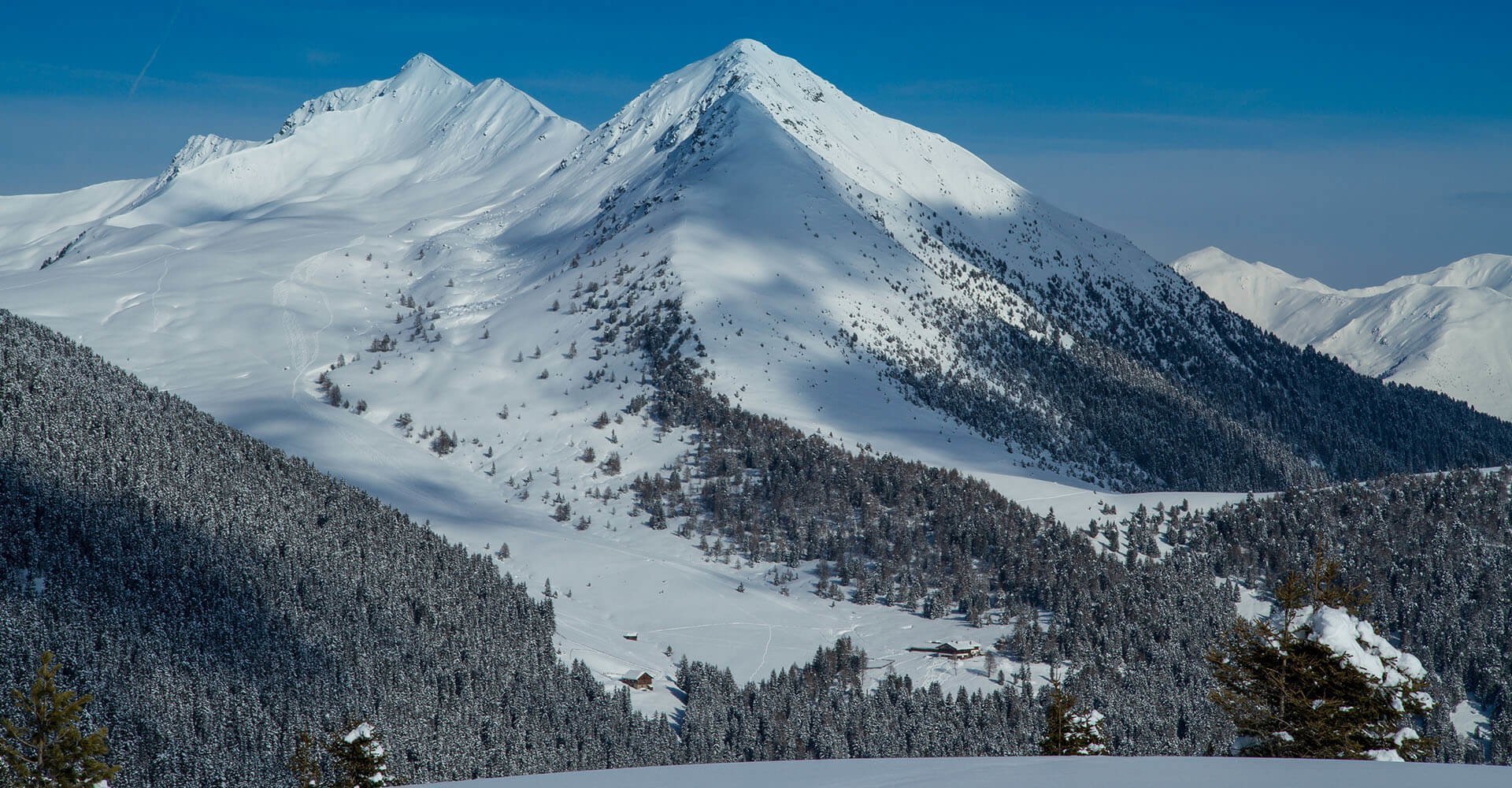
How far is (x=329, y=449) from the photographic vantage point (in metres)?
145

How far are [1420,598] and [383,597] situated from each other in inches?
4220

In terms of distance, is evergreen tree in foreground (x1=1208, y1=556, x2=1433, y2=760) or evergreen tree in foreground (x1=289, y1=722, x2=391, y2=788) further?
evergreen tree in foreground (x1=289, y1=722, x2=391, y2=788)

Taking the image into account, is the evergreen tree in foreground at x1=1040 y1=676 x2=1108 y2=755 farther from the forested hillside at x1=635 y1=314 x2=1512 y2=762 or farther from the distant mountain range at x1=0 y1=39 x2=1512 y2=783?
the forested hillside at x1=635 y1=314 x2=1512 y2=762

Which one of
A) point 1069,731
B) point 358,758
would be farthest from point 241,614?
point 1069,731

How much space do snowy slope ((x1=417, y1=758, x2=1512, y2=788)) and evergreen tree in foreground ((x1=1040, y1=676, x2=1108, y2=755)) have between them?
26054mm

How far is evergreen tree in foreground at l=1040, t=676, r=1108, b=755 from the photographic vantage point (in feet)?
128

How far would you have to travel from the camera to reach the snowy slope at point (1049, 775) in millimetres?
12250

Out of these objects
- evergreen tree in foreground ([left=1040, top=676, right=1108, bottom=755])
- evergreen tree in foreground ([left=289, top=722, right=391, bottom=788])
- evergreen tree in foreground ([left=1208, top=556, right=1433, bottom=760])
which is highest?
evergreen tree in foreground ([left=1208, top=556, right=1433, bottom=760])

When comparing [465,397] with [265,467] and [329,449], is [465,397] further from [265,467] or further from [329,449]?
[265,467]

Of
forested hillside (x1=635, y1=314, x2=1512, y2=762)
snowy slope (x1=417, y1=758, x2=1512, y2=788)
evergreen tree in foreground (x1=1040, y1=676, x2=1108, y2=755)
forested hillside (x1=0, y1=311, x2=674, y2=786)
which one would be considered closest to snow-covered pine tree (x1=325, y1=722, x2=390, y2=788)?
evergreen tree in foreground (x1=1040, y1=676, x2=1108, y2=755)

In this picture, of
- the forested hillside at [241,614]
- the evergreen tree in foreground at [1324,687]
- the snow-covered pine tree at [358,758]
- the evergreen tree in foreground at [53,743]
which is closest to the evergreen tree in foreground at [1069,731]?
the evergreen tree in foreground at [1324,687]

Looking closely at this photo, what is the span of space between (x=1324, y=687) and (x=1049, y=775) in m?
14.1

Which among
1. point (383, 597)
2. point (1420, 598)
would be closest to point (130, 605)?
point (383, 597)

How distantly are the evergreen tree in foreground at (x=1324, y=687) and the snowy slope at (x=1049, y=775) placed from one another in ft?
36.6
